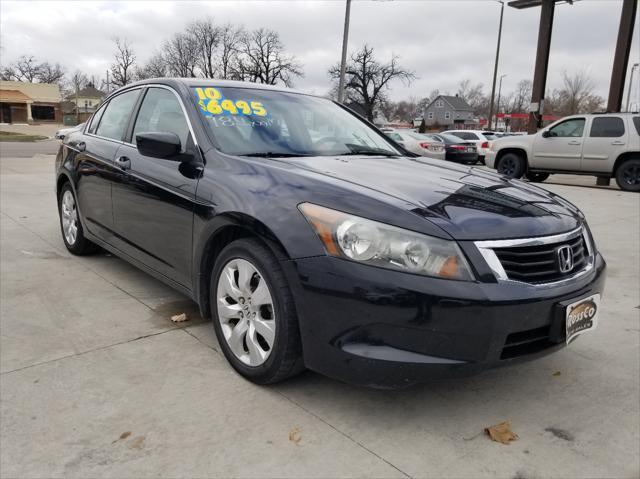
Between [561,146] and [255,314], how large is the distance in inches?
489

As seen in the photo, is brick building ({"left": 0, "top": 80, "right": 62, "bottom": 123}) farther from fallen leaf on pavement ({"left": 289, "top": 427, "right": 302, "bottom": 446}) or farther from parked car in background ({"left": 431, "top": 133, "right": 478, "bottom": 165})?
fallen leaf on pavement ({"left": 289, "top": 427, "right": 302, "bottom": 446})

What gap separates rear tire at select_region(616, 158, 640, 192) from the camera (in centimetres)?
1199

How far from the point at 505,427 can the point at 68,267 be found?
375 cm

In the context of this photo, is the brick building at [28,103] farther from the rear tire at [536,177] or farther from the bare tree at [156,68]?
the rear tire at [536,177]

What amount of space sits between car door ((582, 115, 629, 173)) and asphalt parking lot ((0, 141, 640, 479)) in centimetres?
1004

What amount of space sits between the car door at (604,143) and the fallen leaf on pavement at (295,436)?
12.3m

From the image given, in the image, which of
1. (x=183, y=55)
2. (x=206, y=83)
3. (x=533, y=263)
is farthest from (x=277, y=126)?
(x=183, y=55)

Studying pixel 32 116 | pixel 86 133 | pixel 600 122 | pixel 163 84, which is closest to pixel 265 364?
pixel 163 84

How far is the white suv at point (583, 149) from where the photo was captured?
12078 millimetres

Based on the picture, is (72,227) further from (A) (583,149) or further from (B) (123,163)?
(A) (583,149)

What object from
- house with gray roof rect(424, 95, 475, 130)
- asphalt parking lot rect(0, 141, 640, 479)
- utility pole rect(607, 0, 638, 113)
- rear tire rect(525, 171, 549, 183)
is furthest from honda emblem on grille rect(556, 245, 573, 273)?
house with gray roof rect(424, 95, 475, 130)

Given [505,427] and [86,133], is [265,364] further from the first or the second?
[86,133]

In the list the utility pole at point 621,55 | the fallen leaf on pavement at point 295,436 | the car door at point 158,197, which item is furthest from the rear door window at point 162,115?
the utility pole at point 621,55

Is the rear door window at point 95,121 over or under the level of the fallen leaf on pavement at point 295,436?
over
